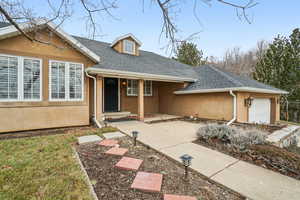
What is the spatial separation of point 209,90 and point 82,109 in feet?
22.4

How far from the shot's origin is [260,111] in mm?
9398

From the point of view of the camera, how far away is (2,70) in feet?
16.9

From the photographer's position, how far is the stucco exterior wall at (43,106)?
5293mm

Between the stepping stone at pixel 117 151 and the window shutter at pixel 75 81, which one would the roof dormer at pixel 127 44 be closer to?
the window shutter at pixel 75 81

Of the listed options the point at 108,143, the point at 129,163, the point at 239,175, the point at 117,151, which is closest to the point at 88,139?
the point at 108,143

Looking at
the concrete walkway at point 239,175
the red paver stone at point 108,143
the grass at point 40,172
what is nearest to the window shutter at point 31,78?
the grass at point 40,172

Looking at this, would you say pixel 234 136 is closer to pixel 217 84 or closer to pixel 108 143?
pixel 108 143

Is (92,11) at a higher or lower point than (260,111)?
higher

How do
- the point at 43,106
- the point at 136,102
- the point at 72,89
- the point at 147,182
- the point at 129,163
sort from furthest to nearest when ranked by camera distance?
the point at 136,102
the point at 72,89
the point at 43,106
the point at 129,163
the point at 147,182

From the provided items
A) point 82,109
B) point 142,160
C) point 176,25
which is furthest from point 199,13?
point 82,109

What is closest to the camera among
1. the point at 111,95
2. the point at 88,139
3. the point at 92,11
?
the point at 92,11

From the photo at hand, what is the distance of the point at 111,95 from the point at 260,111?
9.71m

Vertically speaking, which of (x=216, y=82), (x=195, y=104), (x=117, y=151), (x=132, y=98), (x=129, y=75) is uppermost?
(x=129, y=75)

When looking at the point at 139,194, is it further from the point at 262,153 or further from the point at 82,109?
the point at 82,109
